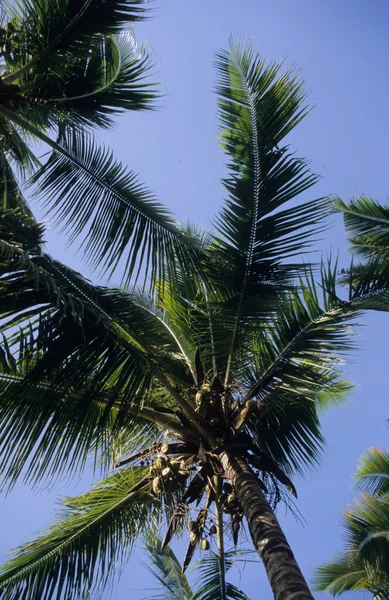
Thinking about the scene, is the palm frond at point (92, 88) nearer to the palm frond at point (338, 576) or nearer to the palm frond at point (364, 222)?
the palm frond at point (364, 222)

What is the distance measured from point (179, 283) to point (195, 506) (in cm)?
207

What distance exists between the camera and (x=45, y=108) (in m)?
5.88

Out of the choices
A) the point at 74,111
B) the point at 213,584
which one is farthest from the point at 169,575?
the point at 74,111

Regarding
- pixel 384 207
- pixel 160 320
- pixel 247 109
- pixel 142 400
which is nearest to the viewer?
pixel 142 400

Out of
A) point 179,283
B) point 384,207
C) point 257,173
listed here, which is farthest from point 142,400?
point 384,207

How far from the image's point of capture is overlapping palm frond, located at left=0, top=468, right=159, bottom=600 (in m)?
4.86

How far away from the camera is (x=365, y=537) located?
8031 mm

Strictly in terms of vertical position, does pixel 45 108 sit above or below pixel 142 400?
above

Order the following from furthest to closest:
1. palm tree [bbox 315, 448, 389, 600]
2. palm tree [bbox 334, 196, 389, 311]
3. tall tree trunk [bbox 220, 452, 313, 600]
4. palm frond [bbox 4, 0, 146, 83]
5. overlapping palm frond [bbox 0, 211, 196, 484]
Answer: palm tree [bbox 334, 196, 389, 311] < palm tree [bbox 315, 448, 389, 600] < palm frond [bbox 4, 0, 146, 83] < overlapping palm frond [bbox 0, 211, 196, 484] < tall tree trunk [bbox 220, 452, 313, 600]

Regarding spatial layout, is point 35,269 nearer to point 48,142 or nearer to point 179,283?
point 179,283

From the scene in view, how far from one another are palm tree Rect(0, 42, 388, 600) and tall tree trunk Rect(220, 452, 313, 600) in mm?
27

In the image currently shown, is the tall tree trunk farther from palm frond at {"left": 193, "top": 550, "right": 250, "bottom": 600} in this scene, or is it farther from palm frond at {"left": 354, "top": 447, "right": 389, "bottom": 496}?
palm frond at {"left": 354, "top": 447, "right": 389, "bottom": 496}

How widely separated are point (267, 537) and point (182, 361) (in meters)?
2.20

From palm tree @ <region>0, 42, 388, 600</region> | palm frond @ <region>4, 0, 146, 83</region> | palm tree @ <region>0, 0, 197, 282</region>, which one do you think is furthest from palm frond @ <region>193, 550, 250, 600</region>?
palm frond @ <region>4, 0, 146, 83</region>
